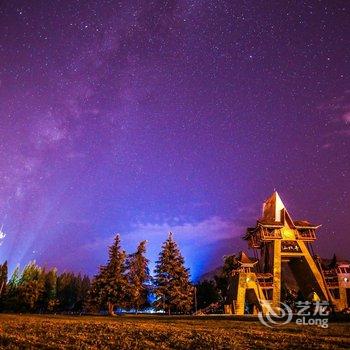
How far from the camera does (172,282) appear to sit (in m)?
56.1

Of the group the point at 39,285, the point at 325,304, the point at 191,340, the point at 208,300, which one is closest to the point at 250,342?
the point at 191,340

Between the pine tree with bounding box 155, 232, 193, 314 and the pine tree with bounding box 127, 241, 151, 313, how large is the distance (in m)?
3.40

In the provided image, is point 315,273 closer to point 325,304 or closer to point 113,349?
point 325,304

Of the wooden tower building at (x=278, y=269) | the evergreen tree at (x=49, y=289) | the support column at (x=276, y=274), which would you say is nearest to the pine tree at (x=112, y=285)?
the wooden tower building at (x=278, y=269)

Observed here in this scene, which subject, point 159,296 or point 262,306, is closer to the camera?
point 262,306

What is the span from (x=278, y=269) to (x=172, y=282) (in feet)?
54.2

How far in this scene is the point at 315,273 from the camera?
54.9 meters

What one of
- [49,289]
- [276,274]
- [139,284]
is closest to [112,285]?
[139,284]

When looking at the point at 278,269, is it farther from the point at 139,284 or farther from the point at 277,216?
the point at 139,284

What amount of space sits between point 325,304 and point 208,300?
3893 cm

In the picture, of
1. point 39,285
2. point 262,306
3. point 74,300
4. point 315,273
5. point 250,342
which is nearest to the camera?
point 250,342

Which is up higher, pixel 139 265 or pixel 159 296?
pixel 139 265

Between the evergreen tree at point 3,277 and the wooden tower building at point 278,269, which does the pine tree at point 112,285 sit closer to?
the wooden tower building at point 278,269

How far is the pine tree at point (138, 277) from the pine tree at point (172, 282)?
11.2 feet
